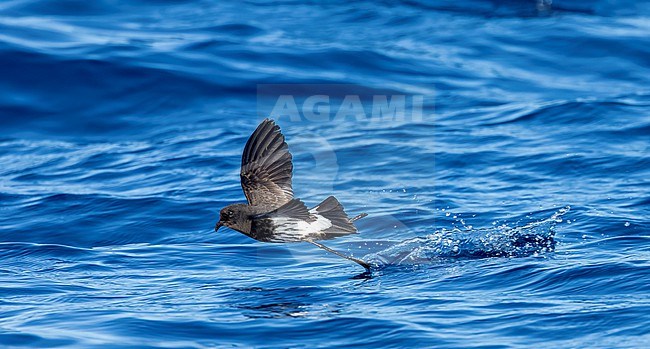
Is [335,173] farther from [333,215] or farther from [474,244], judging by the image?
[333,215]

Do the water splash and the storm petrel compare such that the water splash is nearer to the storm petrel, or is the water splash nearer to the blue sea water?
the blue sea water

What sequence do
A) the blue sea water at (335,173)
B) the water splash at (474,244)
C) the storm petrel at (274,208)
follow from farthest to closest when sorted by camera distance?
the water splash at (474,244), the blue sea water at (335,173), the storm petrel at (274,208)

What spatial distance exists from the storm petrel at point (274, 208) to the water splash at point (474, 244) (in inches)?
53.8

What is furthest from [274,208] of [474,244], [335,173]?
[335,173]

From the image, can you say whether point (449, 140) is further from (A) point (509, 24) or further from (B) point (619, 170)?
(A) point (509, 24)

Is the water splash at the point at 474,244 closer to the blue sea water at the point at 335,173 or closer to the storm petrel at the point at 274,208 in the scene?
the blue sea water at the point at 335,173

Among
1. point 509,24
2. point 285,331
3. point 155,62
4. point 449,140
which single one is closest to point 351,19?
point 509,24

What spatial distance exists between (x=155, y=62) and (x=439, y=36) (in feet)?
13.4

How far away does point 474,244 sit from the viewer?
8.28 meters

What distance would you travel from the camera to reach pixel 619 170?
10297 millimetres

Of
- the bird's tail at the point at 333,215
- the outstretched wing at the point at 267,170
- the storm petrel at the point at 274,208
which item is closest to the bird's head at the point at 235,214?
the storm petrel at the point at 274,208

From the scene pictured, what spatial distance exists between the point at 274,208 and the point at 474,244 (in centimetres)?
223

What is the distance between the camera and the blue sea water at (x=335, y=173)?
6727 mm

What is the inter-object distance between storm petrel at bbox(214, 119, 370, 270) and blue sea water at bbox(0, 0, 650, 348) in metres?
0.56
